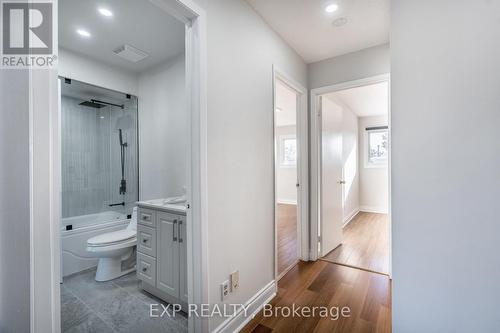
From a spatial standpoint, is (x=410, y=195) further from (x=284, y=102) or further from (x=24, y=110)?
(x=284, y=102)

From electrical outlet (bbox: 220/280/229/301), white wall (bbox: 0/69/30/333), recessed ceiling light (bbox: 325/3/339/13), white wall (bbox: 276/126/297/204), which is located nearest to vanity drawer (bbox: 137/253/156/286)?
electrical outlet (bbox: 220/280/229/301)

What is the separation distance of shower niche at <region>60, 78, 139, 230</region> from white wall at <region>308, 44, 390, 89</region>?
250 centimetres

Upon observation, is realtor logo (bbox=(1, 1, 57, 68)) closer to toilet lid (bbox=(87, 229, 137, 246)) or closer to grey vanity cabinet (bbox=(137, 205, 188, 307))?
grey vanity cabinet (bbox=(137, 205, 188, 307))

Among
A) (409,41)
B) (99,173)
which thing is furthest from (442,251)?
(99,173)

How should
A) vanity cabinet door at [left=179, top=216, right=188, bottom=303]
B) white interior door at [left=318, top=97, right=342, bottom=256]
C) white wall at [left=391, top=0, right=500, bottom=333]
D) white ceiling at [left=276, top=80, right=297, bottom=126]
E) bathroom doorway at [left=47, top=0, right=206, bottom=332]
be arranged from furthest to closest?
1. white ceiling at [left=276, top=80, right=297, bottom=126]
2. white interior door at [left=318, top=97, right=342, bottom=256]
3. vanity cabinet door at [left=179, top=216, right=188, bottom=303]
4. bathroom doorway at [left=47, top=0, right=206, bottom=332]
5. white wall at [left=391, top=0, right=500, bottom=333]

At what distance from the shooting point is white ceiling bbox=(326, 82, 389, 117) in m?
3.44

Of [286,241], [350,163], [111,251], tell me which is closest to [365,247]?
Answer: [286,241]

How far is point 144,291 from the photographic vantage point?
2.12 meters

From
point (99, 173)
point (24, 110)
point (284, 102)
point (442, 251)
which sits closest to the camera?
point (24, 110)

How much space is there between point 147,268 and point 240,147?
56.5 inches

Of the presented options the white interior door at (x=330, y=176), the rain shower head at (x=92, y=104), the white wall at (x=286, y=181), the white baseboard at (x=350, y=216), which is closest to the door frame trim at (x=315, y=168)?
the white interior door at (x=330, y=176)

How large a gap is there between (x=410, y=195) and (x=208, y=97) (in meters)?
1.32

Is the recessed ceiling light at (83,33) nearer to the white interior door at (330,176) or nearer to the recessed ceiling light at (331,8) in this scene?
the recessed ceiling light at (331,8)

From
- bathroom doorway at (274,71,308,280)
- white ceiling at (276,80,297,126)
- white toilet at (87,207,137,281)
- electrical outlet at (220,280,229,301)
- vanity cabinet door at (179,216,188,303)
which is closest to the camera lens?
electrical outlet at (220,280,229,301)
